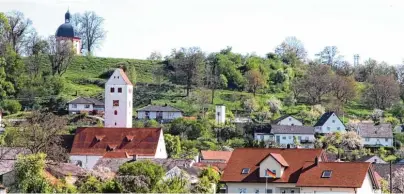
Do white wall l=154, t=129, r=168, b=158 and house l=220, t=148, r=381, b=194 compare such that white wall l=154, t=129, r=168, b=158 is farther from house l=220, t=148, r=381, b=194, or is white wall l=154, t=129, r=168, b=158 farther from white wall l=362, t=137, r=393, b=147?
white wall l=362, t=137, r=393, b=147

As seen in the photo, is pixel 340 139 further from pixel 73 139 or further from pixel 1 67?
pixel 1 67

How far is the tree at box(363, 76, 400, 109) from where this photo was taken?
9731cm

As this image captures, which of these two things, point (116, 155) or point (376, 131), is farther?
point (376, 131)

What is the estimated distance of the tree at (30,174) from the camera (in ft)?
118

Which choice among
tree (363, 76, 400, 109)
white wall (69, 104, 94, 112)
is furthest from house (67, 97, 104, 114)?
tree (363, 76, 400, 109)

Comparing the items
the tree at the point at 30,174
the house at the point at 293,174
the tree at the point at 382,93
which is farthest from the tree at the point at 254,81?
the tree at the point at 30,174

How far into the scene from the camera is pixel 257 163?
132 feet

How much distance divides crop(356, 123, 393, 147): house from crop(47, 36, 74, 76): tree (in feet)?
108

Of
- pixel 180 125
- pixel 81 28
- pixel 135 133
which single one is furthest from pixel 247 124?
pixel 81 28

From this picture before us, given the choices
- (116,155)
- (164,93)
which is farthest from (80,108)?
(116,155)

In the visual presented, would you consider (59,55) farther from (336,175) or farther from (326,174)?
(336,175)

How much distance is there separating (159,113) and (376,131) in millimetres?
17941

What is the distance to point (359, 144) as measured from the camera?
7588cm

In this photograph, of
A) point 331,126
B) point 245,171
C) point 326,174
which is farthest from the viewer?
point 331,126
